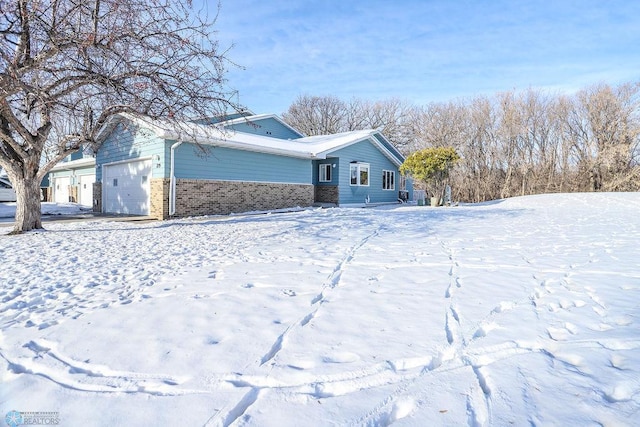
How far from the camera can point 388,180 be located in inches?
843

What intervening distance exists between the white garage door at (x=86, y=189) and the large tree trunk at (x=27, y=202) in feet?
35.2

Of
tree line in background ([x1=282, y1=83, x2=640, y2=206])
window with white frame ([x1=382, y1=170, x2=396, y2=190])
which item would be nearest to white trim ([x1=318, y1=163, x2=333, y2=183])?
window with white frame ([x1=382, y1=170, x2=396, y2=190])

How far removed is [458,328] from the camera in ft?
9.07

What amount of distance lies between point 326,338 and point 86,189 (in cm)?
1991

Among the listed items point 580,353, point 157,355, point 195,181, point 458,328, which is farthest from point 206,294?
point 195,181

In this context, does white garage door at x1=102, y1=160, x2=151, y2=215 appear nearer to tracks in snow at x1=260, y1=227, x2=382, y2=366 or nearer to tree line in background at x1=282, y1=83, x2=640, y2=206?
tracks in snow at x1=260, y1=227, x2=382, y2=366

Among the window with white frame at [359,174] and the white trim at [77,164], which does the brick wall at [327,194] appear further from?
the white trim at [77,164]

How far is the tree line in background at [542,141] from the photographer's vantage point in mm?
20031

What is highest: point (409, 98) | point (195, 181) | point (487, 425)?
point (409, 98)

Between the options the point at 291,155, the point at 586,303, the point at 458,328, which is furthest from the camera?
the point at 291,155

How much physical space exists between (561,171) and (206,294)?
2436cm

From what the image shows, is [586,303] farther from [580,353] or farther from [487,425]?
→ [487,425]

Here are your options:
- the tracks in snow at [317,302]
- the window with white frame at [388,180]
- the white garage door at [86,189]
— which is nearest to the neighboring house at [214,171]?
the window with white frame at [388,180]

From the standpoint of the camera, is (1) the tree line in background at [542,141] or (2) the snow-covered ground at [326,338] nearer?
(2) the snow-covered ground at [326,338]
